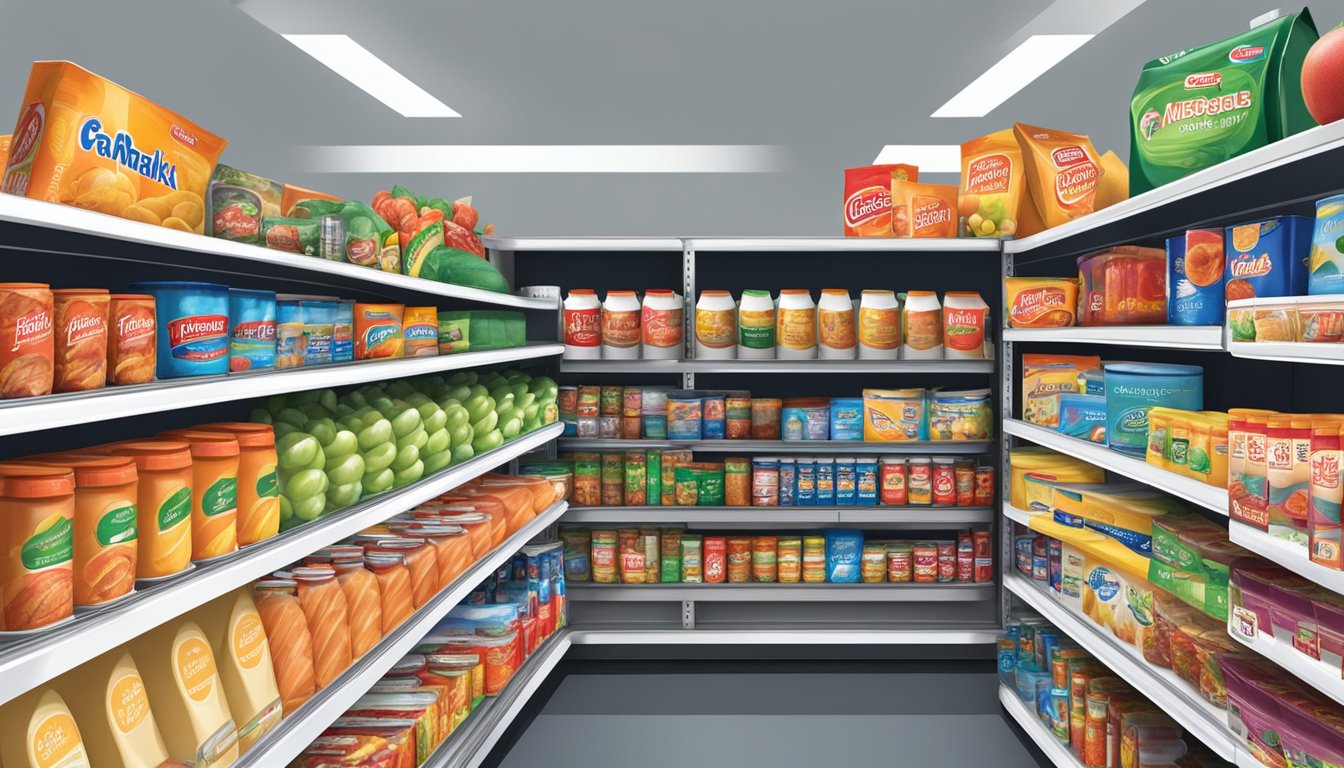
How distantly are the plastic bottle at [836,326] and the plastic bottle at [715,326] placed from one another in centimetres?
40

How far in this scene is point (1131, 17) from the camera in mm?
4945

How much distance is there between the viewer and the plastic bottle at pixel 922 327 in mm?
3986

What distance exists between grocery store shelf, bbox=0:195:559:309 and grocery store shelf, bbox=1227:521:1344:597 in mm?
2061

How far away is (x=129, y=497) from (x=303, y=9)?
3.94 metres

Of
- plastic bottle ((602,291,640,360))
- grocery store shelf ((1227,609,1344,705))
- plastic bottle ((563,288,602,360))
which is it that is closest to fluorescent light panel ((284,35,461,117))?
plastic bottle ((563,288,602,360))

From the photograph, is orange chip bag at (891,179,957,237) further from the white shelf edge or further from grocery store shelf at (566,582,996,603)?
grocery store shelf at (566,582,996,603)

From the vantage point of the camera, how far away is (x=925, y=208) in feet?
13.3

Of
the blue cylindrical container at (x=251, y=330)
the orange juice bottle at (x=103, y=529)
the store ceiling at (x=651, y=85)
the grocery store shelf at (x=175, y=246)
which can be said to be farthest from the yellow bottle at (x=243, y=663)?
the store ceiling at (x=651, y=85)

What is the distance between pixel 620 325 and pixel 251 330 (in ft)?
7.63

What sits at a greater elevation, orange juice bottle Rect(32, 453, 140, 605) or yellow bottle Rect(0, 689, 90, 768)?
orange juice bottle Rect(32, 453, 140, 605)

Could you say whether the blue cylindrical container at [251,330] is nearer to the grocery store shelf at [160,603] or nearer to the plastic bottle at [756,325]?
the grocery store shelf at [160,603]

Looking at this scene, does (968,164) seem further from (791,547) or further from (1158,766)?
(1158,766)

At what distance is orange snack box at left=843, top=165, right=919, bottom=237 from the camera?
162 inches

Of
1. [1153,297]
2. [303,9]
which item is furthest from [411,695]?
[303,9]
